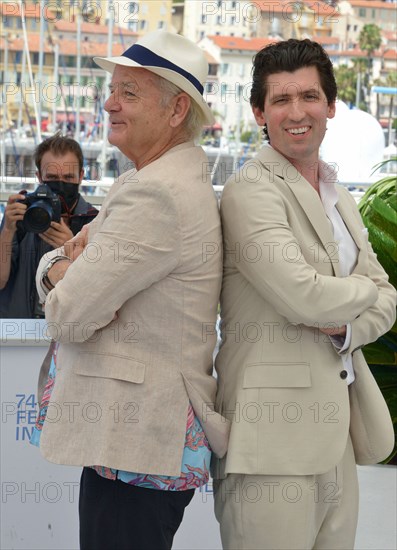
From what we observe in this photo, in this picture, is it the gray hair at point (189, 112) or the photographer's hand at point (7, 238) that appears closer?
the gray hair at point (189, 112)

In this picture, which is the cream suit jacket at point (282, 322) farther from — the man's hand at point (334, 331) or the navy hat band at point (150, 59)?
Result: the navy hat band at point (150, 59)

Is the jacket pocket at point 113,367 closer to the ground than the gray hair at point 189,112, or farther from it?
A: closer to the ground

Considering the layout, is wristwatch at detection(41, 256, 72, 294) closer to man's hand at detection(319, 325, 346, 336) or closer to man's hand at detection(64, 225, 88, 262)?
man's hand at detection(64, 225, 88, 262)

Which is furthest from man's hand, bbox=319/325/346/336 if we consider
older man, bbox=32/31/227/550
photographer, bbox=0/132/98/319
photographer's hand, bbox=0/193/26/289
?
photographer's hand, bbox=0/193/26/289

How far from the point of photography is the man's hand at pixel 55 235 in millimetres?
2891

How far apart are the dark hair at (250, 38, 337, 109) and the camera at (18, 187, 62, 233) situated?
3.43 ft

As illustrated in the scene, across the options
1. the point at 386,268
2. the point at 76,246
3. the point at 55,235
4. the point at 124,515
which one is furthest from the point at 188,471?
the point at 386,268

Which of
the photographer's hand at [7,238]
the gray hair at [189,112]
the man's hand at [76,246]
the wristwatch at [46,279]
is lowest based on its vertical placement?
the photographer's hand at [7,238]

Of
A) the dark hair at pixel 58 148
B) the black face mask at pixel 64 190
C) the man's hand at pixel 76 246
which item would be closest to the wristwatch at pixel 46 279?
the man's hand at pixel 76 246

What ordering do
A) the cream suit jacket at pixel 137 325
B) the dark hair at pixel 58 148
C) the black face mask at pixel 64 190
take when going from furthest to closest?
the dark hair at pixel 58 148
the black face mask at pixel 64 190
the cream suit jacket at pixel 137 325

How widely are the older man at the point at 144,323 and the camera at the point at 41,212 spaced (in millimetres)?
941

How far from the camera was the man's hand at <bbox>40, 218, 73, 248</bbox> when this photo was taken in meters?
2.89

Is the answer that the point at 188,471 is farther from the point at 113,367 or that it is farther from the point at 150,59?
the point at 150,59

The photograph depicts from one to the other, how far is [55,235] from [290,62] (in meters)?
1.18
